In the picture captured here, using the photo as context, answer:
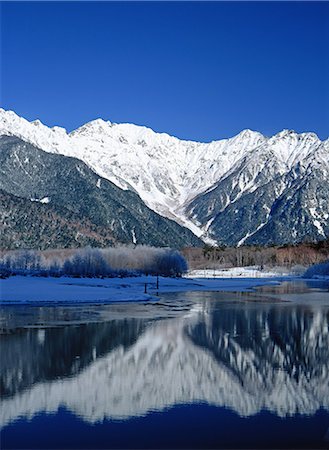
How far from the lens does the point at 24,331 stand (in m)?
42.9

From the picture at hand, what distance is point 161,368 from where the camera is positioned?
103 feet

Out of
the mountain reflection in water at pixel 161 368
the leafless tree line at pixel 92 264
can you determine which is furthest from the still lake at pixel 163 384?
the leafless tree line at pixel 92 264

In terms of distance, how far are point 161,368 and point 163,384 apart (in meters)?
3.91

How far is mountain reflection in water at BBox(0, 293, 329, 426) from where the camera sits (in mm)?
24000

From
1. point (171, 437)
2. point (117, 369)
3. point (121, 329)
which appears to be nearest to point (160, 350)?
point (117, 369)

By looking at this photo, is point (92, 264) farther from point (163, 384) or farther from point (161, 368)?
point (163, 384)

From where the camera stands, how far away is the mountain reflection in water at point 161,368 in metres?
24.0

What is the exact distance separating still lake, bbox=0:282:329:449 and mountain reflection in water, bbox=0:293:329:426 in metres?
0.05

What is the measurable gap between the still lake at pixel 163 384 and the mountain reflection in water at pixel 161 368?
5 centimetres

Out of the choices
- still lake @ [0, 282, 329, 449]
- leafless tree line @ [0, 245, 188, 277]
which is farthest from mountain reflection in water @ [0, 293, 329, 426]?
leafless tree line @ [0, 245, 188, 277]

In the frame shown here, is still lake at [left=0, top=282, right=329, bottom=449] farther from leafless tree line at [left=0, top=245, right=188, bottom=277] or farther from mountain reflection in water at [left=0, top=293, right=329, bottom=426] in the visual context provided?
leafless tree line at [left=0, top=245, right=188, bottom=277]

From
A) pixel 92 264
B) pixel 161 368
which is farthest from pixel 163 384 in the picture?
pixel 92 264

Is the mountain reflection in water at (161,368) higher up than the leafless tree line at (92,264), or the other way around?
the leafless tree line at (92,264)

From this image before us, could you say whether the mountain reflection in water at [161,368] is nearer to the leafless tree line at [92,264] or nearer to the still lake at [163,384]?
the still lake at [163,384]
